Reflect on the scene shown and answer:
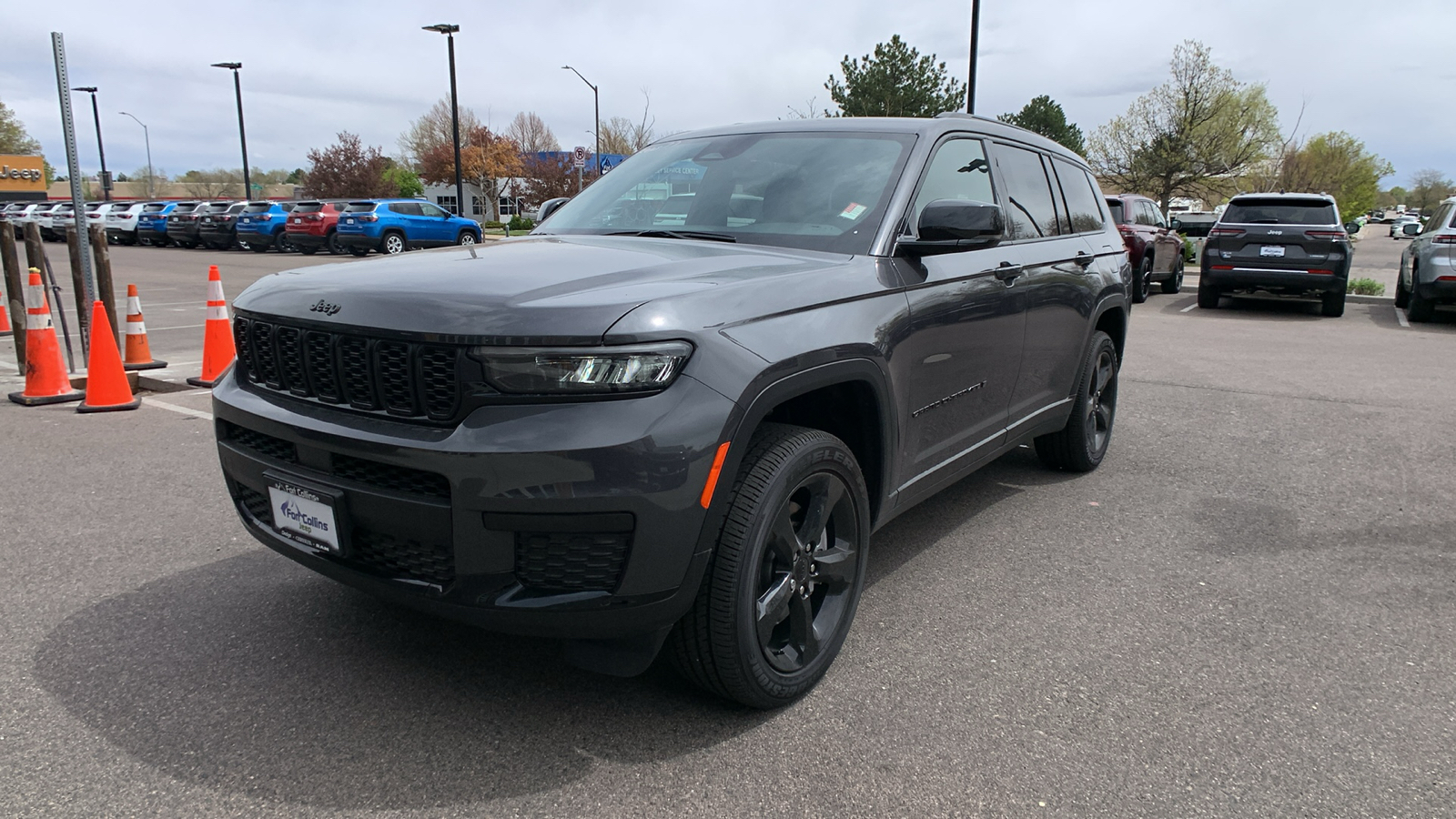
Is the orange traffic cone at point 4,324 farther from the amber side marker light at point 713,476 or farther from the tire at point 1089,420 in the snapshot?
the amber side marker light at point 713,476

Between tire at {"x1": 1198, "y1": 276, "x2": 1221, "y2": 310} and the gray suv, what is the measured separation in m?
0.27

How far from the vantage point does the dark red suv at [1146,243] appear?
15.3 meters

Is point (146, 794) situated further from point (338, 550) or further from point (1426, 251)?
point (1426, 251)

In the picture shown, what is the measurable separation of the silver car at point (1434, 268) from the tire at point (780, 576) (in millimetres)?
13185

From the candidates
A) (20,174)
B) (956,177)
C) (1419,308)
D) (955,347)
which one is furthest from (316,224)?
(20,174)

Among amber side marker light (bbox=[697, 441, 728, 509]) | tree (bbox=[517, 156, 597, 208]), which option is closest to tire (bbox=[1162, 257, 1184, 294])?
amber side marker light (bbox=[697, 441, 728, 509])

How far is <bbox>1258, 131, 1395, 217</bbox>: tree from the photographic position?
4275 cm

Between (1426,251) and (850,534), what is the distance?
1380 cm

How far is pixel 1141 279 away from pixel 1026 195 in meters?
12.7

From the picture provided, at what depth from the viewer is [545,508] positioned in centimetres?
225

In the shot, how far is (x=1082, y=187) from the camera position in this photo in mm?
5375

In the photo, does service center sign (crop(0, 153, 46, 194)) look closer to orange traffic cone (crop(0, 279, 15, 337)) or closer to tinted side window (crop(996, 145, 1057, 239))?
orange traffic cone (crop(0, 279, 15, 337))

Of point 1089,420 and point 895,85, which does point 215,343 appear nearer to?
point 1089,420

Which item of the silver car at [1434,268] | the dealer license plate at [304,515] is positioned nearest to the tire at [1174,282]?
the silver car at [1434,268]
